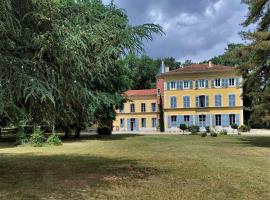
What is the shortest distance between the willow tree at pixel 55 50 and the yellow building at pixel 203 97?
47567mm

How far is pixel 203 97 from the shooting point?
189 ft

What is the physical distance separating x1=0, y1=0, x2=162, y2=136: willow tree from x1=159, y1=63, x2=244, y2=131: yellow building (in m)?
47.6

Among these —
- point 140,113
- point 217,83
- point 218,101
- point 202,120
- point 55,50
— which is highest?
point 217,83

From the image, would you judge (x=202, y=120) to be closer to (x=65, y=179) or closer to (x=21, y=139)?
(x=21, y=139)

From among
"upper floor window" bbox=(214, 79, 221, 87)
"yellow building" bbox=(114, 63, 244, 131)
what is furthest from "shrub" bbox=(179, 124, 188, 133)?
"upper floor window" bbox=(214, 79, 221, 87)

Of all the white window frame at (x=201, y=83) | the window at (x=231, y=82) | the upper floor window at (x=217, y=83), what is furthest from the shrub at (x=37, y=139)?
the window at (x=231, y=82)

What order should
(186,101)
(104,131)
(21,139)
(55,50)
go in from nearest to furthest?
(55,50) < (21,139) < (104,131) < (186,101)

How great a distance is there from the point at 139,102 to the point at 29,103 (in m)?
56.6

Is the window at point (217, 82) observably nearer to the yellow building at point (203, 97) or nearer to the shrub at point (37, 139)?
the yellow building at point (203, 97)

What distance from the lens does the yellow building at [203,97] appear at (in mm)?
55938

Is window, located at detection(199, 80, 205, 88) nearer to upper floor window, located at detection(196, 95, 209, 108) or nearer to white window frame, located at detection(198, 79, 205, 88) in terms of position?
white window frame, located at detection(198, 79, 205, 88)

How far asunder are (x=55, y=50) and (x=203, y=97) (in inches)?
1983

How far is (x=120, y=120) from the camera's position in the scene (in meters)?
66.4

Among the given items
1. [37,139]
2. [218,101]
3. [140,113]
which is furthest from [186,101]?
[37,139]
